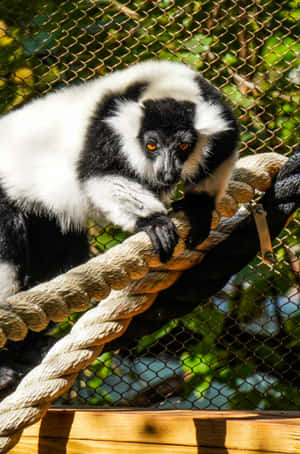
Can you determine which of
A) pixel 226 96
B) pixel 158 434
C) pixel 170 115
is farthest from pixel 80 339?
pixel 226 96

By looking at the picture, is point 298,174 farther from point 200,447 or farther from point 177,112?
point 200,447

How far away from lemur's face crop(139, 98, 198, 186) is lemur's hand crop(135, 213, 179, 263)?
0.18 meters

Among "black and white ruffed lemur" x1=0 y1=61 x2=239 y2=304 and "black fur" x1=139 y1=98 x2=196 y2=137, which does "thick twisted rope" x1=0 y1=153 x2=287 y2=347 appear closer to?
"black and white ruffed lemur" x1=0 y1=61 x2=239 y2=304

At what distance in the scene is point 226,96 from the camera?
7.91 feet

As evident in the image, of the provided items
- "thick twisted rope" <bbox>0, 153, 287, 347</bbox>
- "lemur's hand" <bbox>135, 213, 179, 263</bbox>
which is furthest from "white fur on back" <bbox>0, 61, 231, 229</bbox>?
"thick twisted rope" <bbox>0, 153, 287, 347</bbox>

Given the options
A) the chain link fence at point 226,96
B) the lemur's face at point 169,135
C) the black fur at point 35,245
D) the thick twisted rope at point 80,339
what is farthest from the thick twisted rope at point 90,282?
the chain link fence at point 226,96

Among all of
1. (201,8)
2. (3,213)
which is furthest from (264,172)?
(201,8)

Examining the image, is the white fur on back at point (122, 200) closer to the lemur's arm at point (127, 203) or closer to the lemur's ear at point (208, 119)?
the lemur's arm at point (127, 203)

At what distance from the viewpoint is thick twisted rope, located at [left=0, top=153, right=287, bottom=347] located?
0.95 metres

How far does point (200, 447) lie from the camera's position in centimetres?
111

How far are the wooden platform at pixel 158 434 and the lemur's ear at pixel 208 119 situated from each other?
28.9 inches

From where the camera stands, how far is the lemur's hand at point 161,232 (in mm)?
1198

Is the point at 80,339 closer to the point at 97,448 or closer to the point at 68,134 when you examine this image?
the point at 97,448

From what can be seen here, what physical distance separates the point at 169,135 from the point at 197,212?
0.25m
